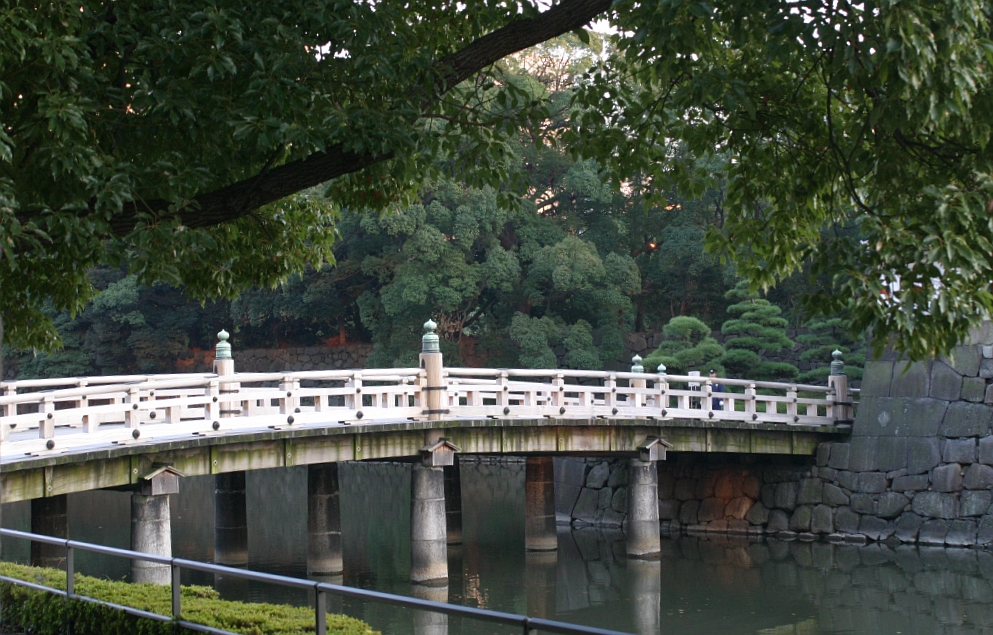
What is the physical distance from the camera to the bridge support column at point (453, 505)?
76.0 feet

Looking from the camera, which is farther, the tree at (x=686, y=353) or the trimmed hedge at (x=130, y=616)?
the tree at (x=686, y=353)

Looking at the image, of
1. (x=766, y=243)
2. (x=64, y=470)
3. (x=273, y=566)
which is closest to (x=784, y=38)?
(x=766, y=243)

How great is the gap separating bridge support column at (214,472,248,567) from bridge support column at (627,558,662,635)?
6598 millimetres

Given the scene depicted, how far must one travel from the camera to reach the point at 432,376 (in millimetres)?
18969

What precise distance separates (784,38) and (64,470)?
10175mm

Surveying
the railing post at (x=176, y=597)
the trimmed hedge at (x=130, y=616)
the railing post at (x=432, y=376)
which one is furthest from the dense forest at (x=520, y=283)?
the railing post at (x=176, y=597)

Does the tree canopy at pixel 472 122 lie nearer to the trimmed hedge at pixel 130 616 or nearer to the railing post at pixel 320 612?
the trimmed hedge at pixel 130 616

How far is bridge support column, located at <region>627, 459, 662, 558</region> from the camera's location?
21656 millimetres

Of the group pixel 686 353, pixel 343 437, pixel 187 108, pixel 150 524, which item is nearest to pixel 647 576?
pixel 343 437

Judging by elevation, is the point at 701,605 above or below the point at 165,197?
below

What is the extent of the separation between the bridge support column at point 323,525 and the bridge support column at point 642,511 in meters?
5.47

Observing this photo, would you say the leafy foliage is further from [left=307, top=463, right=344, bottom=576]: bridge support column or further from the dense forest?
the dense forest

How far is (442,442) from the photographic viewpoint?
744 inches

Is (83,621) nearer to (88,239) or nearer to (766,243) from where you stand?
(88,239)
